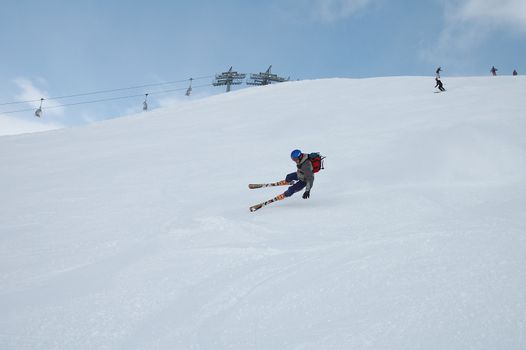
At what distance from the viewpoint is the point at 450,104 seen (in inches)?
557

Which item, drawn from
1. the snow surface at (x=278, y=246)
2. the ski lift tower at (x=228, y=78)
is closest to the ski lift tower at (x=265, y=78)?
the ski lift tower at (x=228, y=78)

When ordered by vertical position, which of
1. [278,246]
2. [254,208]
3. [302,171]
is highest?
[302,171]

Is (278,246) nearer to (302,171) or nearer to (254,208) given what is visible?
(254,208)

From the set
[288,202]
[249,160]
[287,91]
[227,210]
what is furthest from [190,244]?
[287,91]

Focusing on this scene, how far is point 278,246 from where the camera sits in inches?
179

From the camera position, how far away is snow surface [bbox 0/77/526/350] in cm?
287

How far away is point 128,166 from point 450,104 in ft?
40.1

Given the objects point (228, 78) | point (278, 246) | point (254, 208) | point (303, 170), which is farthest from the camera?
point (228, 78)

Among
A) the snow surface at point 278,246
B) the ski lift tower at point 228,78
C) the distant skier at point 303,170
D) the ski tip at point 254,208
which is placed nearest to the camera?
the snow surface at point 278,246

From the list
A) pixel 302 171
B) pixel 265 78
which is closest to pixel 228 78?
pixel 265 78

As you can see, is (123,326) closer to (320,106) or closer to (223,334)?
(223,334)

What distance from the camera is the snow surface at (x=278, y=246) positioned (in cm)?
287

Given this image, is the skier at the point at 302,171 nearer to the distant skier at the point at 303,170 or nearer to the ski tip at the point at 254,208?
the distant skier at the point at 303,170


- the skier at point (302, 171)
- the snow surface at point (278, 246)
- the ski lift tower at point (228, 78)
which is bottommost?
the snow surface at point (278, 246)
